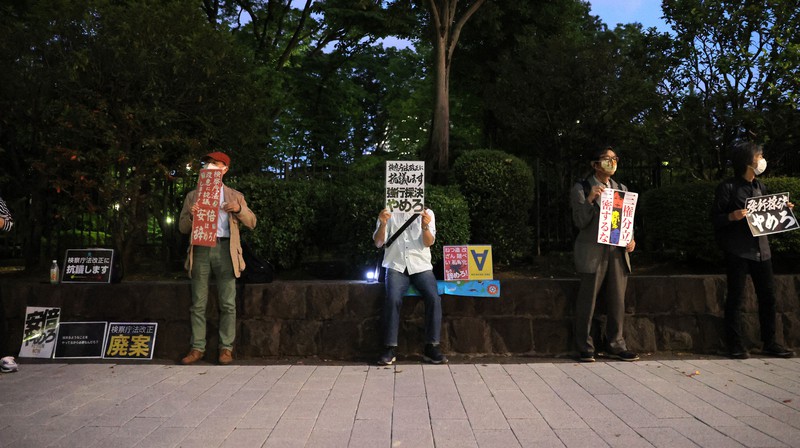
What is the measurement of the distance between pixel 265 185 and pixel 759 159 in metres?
5.74

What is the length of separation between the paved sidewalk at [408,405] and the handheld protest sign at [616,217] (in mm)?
1331

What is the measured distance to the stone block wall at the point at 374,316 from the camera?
620 cm

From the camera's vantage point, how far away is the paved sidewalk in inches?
145

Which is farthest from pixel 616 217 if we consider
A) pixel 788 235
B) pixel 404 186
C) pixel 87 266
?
pixel 87 266

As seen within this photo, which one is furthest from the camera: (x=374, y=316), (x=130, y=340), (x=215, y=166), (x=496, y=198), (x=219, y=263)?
(x=496, y=198)

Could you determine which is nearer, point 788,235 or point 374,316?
point 374,316

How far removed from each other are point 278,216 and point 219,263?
1244 mm

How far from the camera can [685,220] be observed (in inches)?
278

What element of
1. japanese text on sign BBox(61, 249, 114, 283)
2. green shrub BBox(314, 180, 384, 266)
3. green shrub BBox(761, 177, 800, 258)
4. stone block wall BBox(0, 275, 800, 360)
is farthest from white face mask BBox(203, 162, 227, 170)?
green shrub BBox(761, 177, 800, 258)

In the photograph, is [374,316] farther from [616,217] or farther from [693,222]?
[693,222]

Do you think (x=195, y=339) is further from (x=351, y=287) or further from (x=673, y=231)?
(x=673, y=231)

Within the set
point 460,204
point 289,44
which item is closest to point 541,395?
point 460,204

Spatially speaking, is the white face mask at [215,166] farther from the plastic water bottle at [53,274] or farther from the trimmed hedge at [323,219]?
the plastic water bottle at [53,274]

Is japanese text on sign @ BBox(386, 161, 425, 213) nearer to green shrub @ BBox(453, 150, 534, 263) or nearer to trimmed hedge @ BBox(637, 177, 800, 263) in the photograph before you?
green shrub @ BBox(453, 150, 534, 263)
